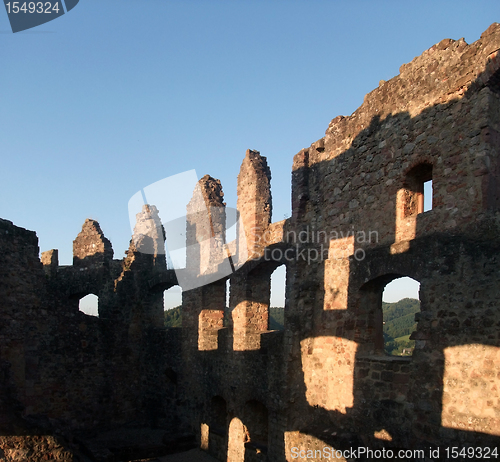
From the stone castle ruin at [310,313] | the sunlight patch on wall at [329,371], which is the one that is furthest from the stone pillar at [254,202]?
the sunlight patch on wall at [329,371]

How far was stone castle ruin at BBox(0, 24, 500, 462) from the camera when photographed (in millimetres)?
6203

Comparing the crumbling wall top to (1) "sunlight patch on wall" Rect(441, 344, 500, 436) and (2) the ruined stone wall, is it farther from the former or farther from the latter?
(1) "sunlight patch on wall" Rect(441, 344, 500, 436)

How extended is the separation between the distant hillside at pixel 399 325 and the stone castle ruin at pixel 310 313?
20600mm

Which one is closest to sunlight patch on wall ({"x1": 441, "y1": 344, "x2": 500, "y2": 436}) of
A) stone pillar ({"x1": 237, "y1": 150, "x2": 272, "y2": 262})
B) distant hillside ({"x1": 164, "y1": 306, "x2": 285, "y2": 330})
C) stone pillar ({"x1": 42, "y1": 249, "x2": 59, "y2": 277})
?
stone pillar ({"x1": 237, "y1": 150, "x2": 272, "y2": 262})

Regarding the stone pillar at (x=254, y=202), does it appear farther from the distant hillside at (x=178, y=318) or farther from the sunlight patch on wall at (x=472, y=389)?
the distant hillside at (x=178, y=318)

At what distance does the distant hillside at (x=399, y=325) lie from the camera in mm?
33369

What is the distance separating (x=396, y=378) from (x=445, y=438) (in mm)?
999

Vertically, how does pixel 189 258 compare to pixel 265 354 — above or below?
above

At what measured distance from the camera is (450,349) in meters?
6.16

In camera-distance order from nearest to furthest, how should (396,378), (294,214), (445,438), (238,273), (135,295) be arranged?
(445,438)
(396,378)
(294,214)
(238,273)
(135,295)

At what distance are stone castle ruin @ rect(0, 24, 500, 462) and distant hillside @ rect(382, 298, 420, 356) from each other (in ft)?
67.6

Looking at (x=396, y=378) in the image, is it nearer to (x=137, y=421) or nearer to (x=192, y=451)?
(x=192, y=451)

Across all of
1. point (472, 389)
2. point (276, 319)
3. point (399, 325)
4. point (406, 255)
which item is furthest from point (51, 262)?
point (399, 325)

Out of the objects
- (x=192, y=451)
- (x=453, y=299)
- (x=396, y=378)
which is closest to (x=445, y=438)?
(x=396, y=378)
